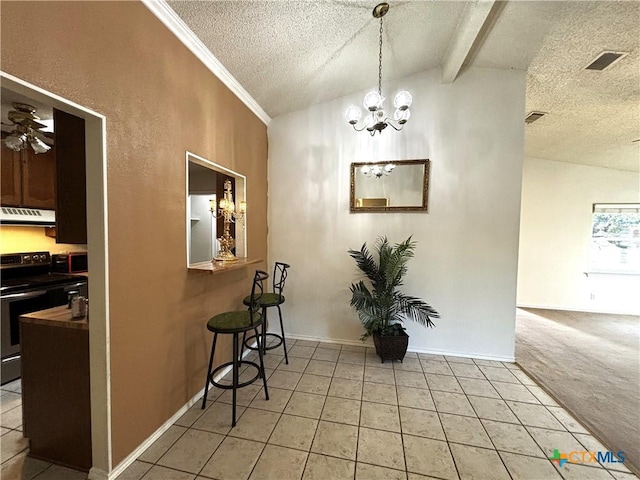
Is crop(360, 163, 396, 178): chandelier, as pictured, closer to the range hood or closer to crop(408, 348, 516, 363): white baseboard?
crop(408, 348, 516, 363): white baseboard

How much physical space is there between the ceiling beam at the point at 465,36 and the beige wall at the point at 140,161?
90.6 inches

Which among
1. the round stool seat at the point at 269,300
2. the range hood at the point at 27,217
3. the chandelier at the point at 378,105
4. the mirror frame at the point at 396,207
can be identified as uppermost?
the chandelier at the point at 378,105

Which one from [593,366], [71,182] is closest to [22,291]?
[71,182]

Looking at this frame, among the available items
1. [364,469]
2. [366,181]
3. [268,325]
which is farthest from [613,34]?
[268,325]

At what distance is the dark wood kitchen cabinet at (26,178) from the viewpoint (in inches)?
103

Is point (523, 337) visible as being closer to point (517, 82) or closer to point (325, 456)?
point (517, 82)

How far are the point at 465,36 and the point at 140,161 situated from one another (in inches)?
115

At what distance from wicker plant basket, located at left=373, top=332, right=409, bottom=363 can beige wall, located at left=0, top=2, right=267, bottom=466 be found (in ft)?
5.87

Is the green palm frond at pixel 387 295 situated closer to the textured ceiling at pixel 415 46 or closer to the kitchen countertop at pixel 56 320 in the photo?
the textured ceiling at pixel 415 46

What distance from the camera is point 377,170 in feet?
10.3

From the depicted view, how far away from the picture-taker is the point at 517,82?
288 cm

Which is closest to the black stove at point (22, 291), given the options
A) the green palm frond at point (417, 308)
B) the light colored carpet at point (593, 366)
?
the green palm frond at point (417, 308)

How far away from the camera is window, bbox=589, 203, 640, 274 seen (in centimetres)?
499

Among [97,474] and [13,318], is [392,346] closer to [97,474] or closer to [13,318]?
[97,474]
